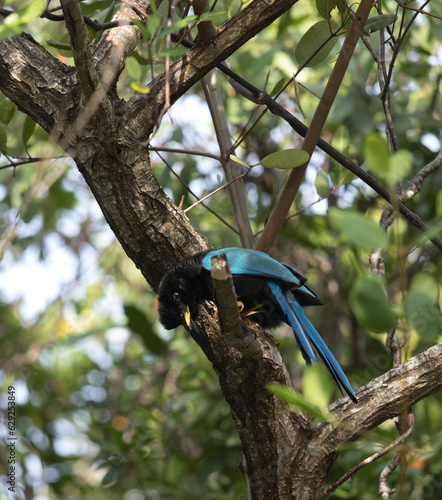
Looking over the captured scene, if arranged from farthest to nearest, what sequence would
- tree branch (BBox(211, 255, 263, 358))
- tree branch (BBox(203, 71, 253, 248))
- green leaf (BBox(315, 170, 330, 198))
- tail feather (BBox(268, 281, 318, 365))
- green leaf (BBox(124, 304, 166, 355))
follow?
green leaf (BBox(124, 304, 166, 355)) < tree branch (BBox(203, 71, 253, 248)) < green leaf (BBox(315, 170, 330, 198)) < tail feather (BBox(268, 281, 318, 365)) < tree branch (BBox(211, 255, 263, 358))

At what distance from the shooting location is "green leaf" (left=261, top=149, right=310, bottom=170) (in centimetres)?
250

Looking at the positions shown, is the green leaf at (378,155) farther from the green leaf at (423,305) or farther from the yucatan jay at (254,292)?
the yucatan jay at (254,292)

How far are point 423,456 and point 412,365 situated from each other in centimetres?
74

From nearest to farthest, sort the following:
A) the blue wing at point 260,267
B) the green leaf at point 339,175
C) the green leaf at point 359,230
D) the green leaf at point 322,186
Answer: the green leaf at point 359,230
the blue wing at point 260,267
the green leaf at point 339,175
the green leaf at point 322,186

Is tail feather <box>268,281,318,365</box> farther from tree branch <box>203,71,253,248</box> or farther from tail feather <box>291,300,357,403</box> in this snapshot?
tree branch <box>203,71,253,248</box>

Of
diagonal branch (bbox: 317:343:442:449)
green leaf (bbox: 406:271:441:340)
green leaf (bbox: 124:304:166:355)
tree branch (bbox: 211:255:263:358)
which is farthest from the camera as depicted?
green leaf (bbox: 124:304:166:355)

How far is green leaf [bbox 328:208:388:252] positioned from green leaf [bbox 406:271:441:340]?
181 millimetres

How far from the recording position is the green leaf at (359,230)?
0.99 m

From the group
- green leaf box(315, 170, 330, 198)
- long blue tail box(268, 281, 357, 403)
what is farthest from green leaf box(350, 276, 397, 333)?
green leaf box(315, 170, 330, 198)

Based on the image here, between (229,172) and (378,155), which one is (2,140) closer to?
(229,172)

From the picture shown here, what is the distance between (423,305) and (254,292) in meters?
1.79


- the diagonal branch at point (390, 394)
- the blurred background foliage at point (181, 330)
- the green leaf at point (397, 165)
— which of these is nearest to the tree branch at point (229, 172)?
the blurred background foliage at point (181, 330)

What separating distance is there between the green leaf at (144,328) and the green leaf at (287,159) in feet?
6.33

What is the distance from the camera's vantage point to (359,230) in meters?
1.00
